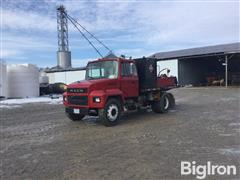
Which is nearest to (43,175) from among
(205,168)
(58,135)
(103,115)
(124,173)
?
(124,173)

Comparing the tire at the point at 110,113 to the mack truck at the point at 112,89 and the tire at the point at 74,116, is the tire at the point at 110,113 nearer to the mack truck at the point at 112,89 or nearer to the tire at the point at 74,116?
the mack truck at the point at 112,89

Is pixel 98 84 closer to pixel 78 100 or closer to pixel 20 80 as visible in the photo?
pixel 78 100

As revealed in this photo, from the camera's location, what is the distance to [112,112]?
10.3 meters

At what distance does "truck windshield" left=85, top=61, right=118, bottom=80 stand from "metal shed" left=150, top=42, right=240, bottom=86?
2750 centimetres

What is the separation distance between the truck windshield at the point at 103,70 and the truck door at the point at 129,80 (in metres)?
0.33

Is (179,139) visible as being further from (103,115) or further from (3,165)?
(3,165)

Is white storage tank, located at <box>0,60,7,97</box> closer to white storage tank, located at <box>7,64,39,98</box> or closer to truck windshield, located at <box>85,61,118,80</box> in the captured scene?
white storage tank, located at <box>7,64,39,98</box>

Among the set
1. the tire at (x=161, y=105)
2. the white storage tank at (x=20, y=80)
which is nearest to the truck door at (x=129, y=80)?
the tire at (x=161, y=105)

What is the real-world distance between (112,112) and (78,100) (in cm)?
127

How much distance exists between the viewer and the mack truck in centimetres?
1009

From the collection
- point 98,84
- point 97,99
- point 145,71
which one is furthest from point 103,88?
point 145,71

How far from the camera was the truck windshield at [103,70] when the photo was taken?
10789 mm

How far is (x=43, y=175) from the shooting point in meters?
5.25

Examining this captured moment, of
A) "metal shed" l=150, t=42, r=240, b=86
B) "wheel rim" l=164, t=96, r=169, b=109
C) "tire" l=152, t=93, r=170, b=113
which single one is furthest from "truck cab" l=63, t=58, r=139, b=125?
"metal shed" l=150, t=42, r=240, b=86
